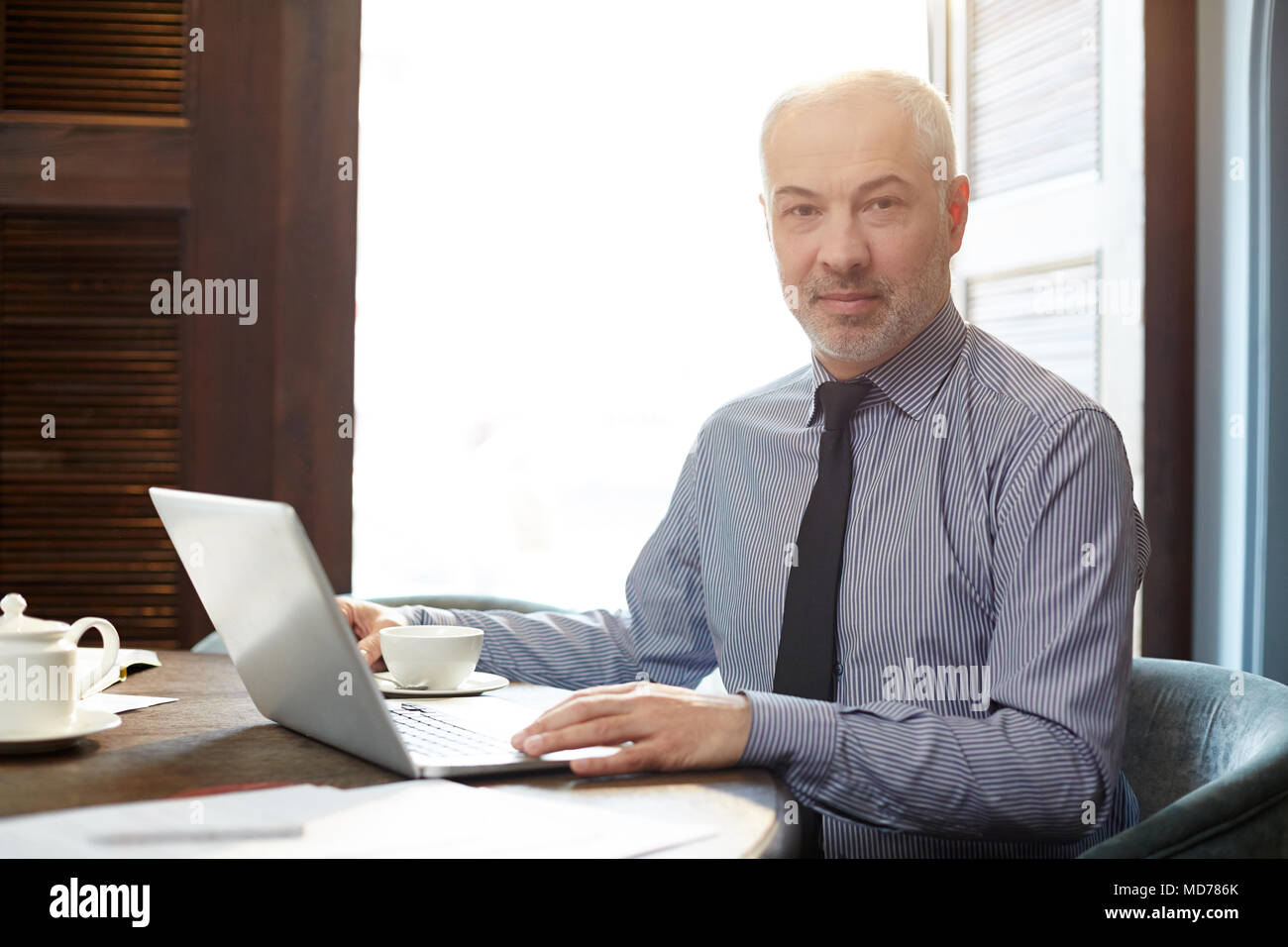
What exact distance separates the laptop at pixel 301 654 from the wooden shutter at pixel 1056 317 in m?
1.75

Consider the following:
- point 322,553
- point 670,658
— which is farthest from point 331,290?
point 670,658

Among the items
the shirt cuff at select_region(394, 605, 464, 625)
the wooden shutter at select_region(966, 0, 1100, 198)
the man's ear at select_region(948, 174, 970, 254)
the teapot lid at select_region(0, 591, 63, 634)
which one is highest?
the wooden shutter at select_region(966, 0, 1100, 198)

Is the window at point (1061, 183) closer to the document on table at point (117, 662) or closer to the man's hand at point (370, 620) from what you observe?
the man's hand at point (370, 620)

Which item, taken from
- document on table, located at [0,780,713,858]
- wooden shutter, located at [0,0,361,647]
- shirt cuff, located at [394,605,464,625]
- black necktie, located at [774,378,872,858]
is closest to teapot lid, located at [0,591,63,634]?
document on table, located at [0,780,713,858]

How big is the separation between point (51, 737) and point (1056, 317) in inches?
84.7

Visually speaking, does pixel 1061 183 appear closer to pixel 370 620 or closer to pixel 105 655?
pixel 370 620

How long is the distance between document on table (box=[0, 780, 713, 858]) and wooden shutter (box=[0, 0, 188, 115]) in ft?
6.55

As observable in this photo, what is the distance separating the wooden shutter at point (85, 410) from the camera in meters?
2.41

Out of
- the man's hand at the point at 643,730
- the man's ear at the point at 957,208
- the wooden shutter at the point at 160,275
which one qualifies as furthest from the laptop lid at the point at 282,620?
the wooden shutter at the point at 160,275

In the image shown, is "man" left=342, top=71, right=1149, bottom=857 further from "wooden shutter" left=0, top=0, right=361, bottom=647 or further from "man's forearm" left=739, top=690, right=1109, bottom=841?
"wooden shutter" left=0, top=0, right=361, bottom=647

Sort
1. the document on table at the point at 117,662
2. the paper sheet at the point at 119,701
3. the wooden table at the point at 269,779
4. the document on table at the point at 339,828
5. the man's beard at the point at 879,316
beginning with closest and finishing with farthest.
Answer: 1. the document on table at the point at 339,828
2. the wooden table at the point at 269,779
3. the paper sheet at the point at 119,701
4. the document on table at the point at 117,662
5. the man's beard at the point at 879,316

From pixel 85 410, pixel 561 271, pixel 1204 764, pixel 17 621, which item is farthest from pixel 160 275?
pixel 1204 764

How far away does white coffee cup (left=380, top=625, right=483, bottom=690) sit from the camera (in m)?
→ 1.26

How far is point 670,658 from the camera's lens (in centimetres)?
158
